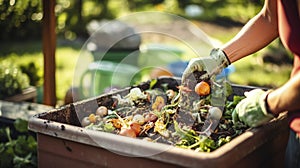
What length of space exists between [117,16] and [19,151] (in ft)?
15.4

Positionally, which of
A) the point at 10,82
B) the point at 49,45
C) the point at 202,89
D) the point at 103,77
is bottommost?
the point at 103,77

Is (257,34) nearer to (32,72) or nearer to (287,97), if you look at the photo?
(287,97)

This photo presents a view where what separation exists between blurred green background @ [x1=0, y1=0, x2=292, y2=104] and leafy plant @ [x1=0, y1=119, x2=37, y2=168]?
1.05 meters

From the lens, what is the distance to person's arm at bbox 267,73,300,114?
1.23 metres

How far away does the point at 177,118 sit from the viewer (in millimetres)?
1577

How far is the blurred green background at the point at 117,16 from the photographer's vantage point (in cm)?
476

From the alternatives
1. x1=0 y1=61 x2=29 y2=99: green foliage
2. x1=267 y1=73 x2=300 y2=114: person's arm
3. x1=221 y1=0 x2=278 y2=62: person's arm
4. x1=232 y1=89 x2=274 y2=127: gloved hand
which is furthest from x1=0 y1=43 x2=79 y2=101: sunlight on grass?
x1=267 y1=73 x2=300 y2=114: person's arm

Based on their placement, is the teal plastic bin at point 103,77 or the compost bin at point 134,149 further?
the teal plastic bin at point 103,77

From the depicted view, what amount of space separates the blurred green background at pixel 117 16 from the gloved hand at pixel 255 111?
1998mm

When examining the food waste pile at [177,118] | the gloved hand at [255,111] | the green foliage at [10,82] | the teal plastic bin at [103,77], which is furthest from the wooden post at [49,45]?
the gloved hand at [255,111]

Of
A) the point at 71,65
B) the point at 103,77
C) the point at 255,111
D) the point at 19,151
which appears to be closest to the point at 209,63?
the point at 255,111

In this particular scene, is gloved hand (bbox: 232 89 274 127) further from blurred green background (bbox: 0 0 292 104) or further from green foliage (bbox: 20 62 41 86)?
green foliage (bbox: 20 62 41 86)

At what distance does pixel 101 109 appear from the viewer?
170 centimetres

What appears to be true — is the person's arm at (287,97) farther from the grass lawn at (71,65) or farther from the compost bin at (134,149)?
the grass lawn at (71,65)
